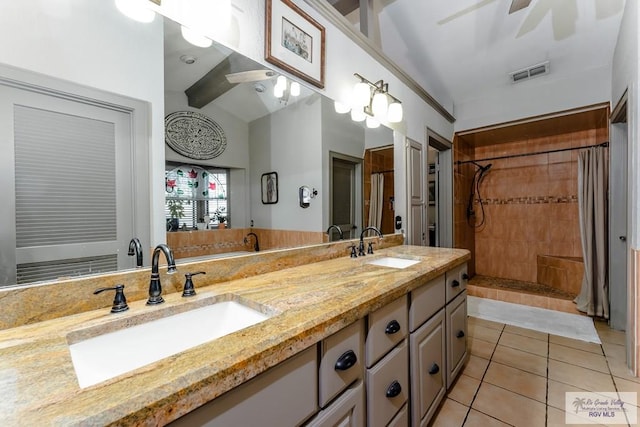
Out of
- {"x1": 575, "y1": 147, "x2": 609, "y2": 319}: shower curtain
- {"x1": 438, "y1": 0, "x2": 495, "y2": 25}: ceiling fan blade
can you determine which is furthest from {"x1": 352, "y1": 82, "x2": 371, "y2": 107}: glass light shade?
{"x1": 575, "y1": 147, "x2": 609, "y2": 319}: shower curtain

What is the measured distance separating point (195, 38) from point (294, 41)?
56 centimetres

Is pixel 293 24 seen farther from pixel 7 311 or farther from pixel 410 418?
pixel 410 418

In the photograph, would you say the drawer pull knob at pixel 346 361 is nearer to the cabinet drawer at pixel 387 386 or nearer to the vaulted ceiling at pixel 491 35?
the cabinet drawer at pixel 387 386

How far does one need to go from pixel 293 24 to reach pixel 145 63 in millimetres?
833

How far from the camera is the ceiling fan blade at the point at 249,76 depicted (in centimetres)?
130

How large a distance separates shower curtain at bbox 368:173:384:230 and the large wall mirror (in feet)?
0.37

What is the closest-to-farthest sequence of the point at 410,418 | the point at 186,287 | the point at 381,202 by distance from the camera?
1. the point at 186,287
2. the point at 410,418
3. the point at 381,202

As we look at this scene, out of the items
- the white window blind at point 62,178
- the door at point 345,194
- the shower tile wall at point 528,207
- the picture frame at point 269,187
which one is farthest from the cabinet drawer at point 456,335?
the shower tile wall at point 528,207

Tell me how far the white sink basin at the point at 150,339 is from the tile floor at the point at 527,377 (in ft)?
4.38

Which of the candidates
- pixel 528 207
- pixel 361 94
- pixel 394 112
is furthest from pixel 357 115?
pixel 528 207

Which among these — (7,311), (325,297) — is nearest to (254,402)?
(325,297)

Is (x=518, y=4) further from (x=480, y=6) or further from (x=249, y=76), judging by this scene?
(x=249, y=76)

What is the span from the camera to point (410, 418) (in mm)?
1276

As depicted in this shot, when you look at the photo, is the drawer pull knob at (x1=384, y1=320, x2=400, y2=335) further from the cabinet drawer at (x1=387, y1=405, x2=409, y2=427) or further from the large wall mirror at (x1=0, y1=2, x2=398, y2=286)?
the large wall mirror at (x1=0, y1=2, x2=398, y2=286)
